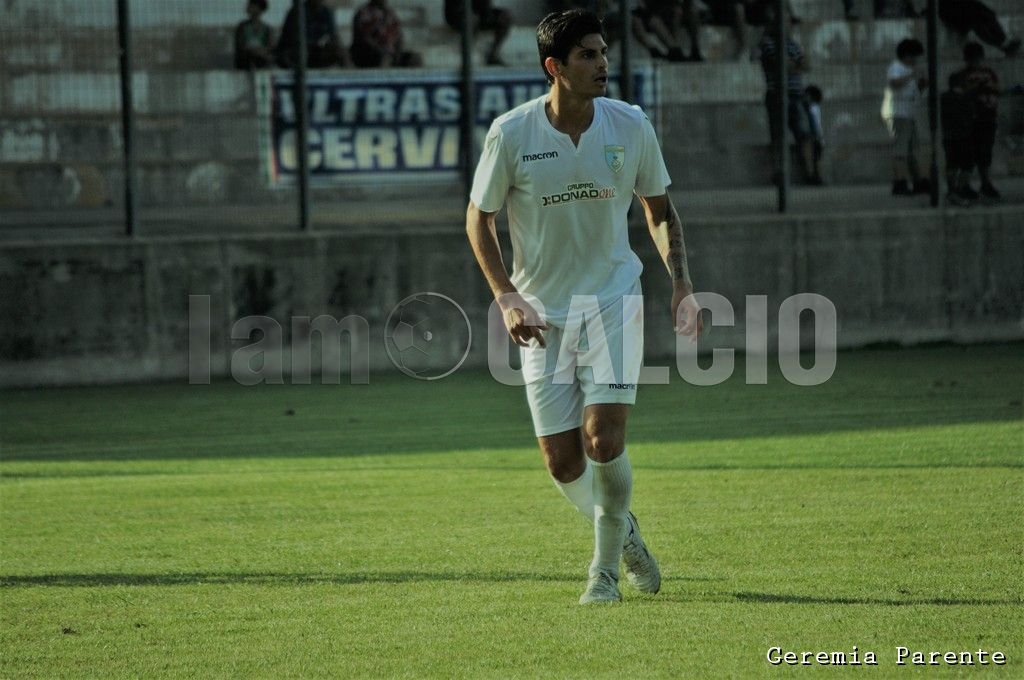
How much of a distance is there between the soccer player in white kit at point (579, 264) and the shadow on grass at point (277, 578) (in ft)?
1.49

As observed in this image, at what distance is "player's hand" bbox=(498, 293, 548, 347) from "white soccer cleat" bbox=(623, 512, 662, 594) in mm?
882

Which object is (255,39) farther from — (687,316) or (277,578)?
(687,316)

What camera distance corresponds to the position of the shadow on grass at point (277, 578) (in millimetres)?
6793

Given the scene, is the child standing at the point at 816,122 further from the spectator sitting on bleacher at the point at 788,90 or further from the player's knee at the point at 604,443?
the player's knee at the point at 604,443

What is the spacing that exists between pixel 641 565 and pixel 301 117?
9172 mm

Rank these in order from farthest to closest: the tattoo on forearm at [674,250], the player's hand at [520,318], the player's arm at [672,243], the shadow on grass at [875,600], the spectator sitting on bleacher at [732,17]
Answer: the spectator sitting on bleacher at [732,17]
the tattoo on forearm at [674,250]
the player's arm at [672,243]
the player's hand at [520,318]
the shadow on grass at [875,600]

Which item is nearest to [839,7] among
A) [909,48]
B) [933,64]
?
[909,48]

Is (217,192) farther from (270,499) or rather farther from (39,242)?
(270,499)

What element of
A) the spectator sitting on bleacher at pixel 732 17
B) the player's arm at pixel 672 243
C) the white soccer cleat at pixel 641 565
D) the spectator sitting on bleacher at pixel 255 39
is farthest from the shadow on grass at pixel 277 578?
the spectator sitting on bleacher at pixel 732 17

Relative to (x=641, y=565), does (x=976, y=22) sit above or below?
above

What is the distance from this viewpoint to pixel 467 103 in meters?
15.1

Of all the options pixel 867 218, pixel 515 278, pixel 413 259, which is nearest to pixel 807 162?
pixel 867 218

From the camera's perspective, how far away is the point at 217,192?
14.6 metres

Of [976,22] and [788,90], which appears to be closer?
[788,90]
